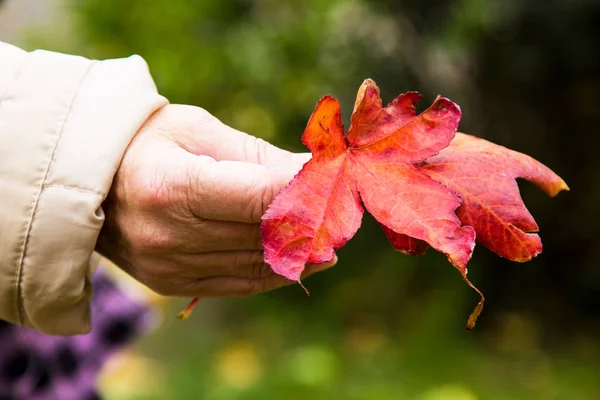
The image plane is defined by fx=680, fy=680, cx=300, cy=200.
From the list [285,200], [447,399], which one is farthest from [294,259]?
[447,399]

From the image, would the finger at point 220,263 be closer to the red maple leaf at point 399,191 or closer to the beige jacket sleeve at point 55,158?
the beige jacket sleeve at point 55,158

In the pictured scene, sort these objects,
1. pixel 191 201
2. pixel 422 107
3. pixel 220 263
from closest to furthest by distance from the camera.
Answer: pixel 191 201
pixel 220 263
pixel 422 107

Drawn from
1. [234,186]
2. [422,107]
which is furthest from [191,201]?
[422,107]

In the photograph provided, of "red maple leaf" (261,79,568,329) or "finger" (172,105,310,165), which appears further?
"finger" (172,105,310,165)

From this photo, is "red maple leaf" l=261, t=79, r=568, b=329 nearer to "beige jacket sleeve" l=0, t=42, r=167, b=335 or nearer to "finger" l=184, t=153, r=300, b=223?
"finger" l=184, t=153, r=300, b=223

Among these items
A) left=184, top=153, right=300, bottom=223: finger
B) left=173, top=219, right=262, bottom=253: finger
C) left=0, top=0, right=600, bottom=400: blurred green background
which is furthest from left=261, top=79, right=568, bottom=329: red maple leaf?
left=0, top=0, right=600, bottom=400: blurred green background

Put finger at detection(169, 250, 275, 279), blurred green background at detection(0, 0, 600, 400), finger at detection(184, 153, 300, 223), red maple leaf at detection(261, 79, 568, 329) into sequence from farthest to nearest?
1. blurred green background at detection(0, 0, 600, 400)
2. finger at detection(169, 250, 275, 279)
3. finger at detection(184, 153, 300, 223)
4. red maple leaf at detection(261, 79, 568, 329)

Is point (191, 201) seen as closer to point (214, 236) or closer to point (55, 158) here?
point (214, 236)
